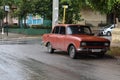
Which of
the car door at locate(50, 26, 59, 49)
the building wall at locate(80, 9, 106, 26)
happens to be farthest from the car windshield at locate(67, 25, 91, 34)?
the building wall at locate(80, 9, 106, 26)

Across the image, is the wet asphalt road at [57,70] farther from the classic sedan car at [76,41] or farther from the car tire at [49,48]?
the car tire at [49,48]

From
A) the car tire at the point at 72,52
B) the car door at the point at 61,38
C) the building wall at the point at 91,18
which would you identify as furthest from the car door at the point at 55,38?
the building wall at the point at 91,18

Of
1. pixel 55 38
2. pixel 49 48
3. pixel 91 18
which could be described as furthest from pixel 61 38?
pixel 91 18

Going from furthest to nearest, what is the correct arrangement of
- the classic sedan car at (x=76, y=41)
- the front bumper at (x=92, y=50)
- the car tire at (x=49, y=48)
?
the car tire at (x=49, y=48) < the classic sedan car at (x=76, y=41) < the front bumper at (x=92, y=50)

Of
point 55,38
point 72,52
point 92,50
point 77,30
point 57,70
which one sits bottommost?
point 57,70

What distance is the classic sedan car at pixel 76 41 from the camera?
59.1 feet

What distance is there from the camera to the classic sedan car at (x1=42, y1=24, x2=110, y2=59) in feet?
59.1

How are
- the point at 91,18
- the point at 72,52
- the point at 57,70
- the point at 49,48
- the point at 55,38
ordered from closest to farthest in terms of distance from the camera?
the point at 57,70 < the point at 72,52 < the point at 55,38 < the point at 49,48 < the point at 91,18

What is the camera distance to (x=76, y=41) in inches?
712

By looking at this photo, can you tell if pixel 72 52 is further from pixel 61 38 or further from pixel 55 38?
pixel 55 38

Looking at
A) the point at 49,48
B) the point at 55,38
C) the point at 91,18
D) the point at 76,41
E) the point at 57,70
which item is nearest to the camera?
the point at 57,70

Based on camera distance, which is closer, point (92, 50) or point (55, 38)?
point (92, 50)

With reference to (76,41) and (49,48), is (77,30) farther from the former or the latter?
(49,48)

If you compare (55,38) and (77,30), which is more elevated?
(77,30)
